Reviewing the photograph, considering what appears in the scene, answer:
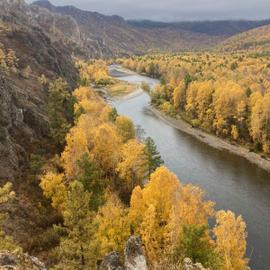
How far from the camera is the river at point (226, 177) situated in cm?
6038

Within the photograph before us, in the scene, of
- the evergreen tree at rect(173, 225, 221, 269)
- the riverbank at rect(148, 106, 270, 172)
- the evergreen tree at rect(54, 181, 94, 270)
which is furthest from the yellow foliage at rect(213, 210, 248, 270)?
the riverbank at rect(148, 106, 270, 172)

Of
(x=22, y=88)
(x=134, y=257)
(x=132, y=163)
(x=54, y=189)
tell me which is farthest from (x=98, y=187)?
(x=22, y=88)

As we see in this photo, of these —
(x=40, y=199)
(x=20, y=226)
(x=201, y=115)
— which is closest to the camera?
(x=20, y=226)

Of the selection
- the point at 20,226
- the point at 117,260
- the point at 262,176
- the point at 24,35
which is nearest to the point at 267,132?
the point at 262,176

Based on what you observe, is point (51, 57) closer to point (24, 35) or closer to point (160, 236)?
point (24, 35)

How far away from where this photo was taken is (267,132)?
102 m

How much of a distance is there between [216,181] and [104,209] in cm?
4042

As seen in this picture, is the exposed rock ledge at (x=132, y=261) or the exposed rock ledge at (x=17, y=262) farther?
the exposed rock ledge at (x=132, y=261)

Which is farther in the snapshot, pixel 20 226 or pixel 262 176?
pixel 262 176

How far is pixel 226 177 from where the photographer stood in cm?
8631

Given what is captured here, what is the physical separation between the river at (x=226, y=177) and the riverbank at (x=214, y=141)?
193cm

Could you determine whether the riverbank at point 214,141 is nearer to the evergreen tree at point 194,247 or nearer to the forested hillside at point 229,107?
the forested hillside at point 229,107

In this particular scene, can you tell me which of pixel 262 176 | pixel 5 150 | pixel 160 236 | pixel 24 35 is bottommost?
pixel 262 176

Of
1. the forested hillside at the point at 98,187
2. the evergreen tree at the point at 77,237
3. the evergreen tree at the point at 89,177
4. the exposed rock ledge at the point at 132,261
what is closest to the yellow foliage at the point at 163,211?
the forested hillside at the point at 98,187
